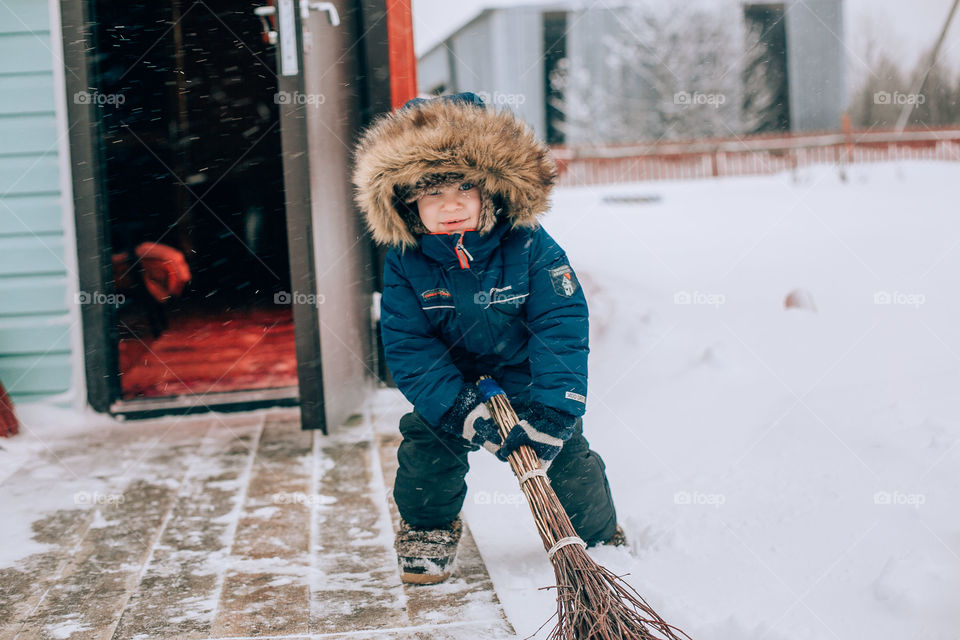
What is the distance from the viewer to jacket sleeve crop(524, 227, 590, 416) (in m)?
2.03

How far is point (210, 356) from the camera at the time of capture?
4922mm

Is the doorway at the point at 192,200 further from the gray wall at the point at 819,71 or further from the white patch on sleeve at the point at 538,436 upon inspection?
the gray wall at the point at 819,71

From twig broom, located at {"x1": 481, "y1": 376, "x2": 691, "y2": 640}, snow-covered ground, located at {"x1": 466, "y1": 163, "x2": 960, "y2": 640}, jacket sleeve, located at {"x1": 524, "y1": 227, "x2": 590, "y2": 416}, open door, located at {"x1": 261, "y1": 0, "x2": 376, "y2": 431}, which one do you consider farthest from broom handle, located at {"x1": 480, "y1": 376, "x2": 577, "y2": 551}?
open door, located at {"x1": 261, "y1": 0, "x2": 376, "y2": 431}

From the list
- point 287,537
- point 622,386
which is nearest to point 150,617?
point 287,537

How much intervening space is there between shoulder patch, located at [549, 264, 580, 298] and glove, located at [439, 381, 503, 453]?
13.8 inches

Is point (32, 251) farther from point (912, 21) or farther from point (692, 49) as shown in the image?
point (692, 49)

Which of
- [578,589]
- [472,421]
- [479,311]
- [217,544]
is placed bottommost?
[217,544]

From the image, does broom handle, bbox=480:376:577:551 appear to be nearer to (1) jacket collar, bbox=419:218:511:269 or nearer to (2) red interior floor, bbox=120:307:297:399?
(1) jacket collar, bbox=419:218:511:269

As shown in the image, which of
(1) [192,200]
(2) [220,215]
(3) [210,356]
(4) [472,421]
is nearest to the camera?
(4) [472,421]

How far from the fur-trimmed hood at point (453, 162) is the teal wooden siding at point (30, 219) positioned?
7.53 feet

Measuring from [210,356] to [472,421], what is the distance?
10.8 feet

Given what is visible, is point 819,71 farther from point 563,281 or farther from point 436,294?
point 436,294

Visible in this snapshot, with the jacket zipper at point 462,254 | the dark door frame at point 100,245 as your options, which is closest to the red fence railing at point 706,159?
the dark door frame at point 100,245

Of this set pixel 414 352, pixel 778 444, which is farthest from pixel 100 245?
pixel 778 444
